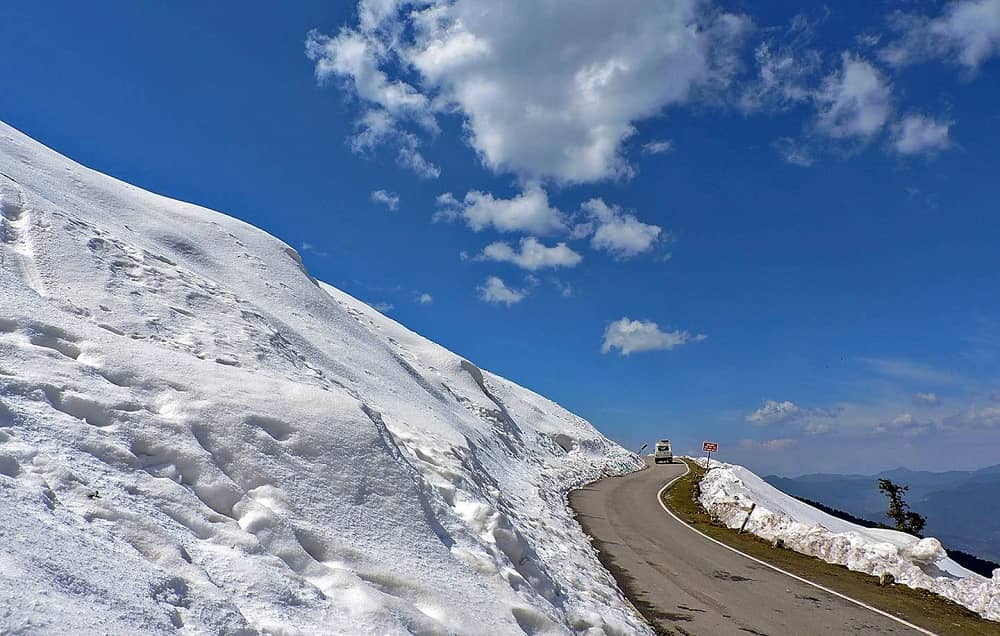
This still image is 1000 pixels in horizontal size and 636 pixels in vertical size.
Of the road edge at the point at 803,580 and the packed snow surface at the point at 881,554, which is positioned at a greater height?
the packed snow surface at the point at 881,554

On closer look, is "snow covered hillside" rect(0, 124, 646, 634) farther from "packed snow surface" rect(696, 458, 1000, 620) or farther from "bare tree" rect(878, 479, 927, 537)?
"bare tree" rect(878, 479, 927, 537)

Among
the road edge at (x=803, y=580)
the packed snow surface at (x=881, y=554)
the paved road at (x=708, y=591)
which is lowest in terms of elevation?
the paved road at (x=708, y=591)

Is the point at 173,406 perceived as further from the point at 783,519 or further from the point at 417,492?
the point at 783,519

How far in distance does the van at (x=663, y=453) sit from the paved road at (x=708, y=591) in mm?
40886

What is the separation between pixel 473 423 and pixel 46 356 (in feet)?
78.3

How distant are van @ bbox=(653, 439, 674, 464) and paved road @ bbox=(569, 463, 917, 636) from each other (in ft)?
134

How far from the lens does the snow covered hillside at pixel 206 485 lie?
538cm

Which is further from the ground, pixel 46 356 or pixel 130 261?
pixel 130 261

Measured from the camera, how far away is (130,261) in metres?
15.1

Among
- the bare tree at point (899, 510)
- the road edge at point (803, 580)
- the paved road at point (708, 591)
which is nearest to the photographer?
the paved road at point (708, 591)

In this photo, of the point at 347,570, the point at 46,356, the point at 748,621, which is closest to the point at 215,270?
the point at 46,356

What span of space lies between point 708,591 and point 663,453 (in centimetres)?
5109

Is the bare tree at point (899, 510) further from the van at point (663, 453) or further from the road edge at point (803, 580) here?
the road edge at point (803, 580)

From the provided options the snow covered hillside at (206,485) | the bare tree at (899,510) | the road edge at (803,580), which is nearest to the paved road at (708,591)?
the road edge at (803,580)
